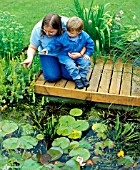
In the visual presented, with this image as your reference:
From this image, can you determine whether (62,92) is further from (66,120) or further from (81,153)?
(81,153)

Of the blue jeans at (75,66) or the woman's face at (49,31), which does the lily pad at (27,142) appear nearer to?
the blue jeans at (75,66)

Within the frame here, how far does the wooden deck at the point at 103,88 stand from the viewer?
3.80 meters

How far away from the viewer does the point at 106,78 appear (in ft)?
13.5

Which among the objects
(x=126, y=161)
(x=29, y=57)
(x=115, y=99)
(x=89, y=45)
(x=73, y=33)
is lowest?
(x=126, y=161)

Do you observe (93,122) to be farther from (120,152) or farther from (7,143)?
(7,143)

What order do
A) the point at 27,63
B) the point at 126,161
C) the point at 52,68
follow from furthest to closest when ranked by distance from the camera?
the point at 52,68, the point at 27,63, the point at 126,161

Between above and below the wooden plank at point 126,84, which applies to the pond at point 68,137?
below

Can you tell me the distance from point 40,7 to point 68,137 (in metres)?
3.25

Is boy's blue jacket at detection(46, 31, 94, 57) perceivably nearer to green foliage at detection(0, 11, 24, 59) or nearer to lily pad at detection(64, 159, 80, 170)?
green foliage at detection(0, 11, 24, 59)

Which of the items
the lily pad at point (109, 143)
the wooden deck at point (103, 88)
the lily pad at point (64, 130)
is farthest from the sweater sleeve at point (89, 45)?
the lily pad at point (109, 143)

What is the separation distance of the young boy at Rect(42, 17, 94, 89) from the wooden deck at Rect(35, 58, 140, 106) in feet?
0.33

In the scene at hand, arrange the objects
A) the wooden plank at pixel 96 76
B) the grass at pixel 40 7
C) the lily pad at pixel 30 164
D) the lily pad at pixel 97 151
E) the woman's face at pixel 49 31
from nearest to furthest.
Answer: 1. the lily pad at pixel 30 164
2. the lily pad at pixel 97 151
3. the woman's face at pixel 49 31
4. the wooden plank at pixel 96 76
5. the grass at pixel 40 7

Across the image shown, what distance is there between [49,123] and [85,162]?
60cm

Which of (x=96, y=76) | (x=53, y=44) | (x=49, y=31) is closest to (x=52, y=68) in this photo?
(x=53, y=44)
